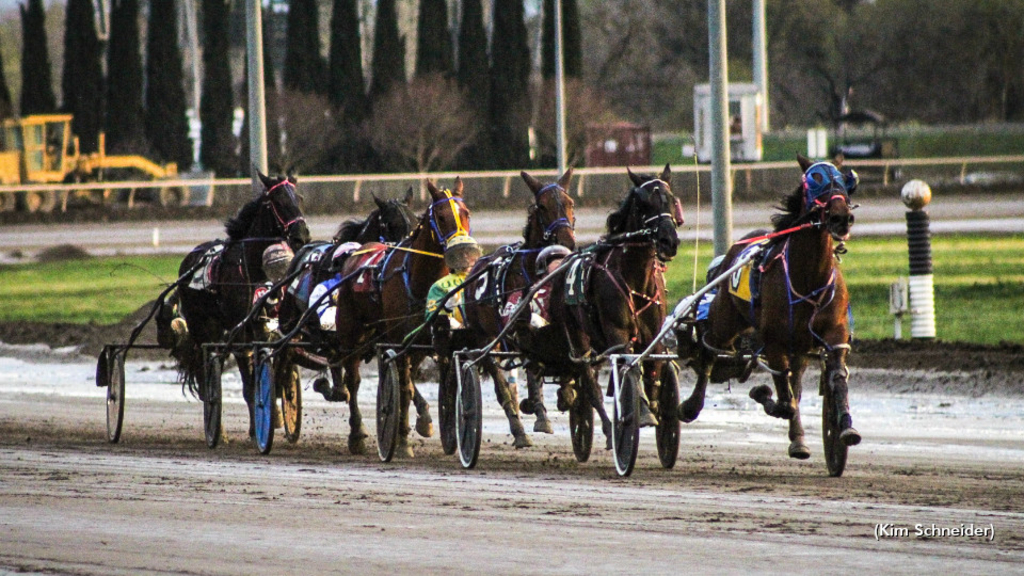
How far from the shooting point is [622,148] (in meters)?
56.2

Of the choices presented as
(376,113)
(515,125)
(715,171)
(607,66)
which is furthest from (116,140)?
(715,171)

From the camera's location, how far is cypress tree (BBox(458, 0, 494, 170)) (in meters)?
54.4

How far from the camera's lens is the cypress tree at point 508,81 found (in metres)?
54.2

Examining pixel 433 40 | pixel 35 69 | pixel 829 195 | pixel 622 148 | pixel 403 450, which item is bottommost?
pixel 403 450

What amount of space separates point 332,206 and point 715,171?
28.6 metres

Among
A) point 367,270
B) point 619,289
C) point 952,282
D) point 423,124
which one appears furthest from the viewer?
point 423,124

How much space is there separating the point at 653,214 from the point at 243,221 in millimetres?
4914

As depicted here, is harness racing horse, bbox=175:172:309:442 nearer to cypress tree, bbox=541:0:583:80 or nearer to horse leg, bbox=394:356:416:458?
horse leg, bbox=394:356:416:458

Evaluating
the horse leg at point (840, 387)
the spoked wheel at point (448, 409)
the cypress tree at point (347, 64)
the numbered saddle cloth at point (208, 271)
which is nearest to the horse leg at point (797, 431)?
the horse leg at point (840, 387)

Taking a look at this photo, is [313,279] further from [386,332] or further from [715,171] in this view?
[715,171]

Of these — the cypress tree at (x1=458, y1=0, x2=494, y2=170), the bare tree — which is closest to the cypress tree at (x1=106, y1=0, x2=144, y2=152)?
the bare tree

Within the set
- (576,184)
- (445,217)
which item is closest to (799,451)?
(445,217)

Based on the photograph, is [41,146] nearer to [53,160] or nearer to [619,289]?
[53,160]

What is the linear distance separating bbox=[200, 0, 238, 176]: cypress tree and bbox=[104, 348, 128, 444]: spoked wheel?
40775 mm
